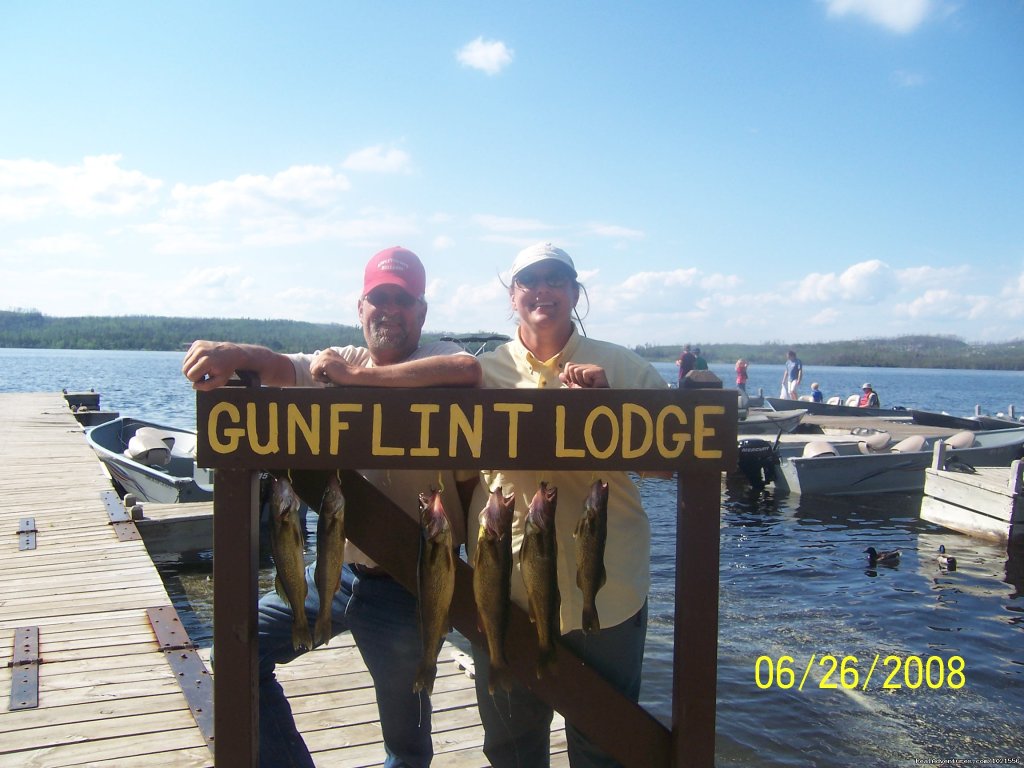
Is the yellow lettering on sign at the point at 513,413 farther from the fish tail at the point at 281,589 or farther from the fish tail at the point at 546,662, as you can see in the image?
A: the fish tail at the point at 281,589

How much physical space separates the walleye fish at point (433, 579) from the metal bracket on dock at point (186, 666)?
196 cm

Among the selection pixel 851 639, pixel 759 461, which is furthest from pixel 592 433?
pixel 759 461

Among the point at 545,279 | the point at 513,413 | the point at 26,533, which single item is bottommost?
the point at 26,533

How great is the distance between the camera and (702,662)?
2525 millimetres

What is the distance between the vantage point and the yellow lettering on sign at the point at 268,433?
244 centimetres

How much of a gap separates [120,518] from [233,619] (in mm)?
7215

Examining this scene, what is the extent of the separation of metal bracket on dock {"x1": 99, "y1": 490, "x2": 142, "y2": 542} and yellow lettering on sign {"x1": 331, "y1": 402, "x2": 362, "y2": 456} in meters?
6.51

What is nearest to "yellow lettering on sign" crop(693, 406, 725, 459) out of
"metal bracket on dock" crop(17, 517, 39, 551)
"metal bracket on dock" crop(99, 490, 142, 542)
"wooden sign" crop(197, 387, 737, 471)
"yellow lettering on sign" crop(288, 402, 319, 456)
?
"wooden sign" crop(197, 387, 737, 471)

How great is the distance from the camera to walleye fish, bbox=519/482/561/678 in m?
2.39

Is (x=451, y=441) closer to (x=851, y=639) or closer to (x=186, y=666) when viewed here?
(x=186, y=666)

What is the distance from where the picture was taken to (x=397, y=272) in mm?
3055

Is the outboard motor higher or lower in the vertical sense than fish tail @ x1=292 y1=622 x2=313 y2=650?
lower

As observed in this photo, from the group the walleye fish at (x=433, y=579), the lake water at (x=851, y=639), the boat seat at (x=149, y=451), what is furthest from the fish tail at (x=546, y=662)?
the boat seat at (x=149, y=451)

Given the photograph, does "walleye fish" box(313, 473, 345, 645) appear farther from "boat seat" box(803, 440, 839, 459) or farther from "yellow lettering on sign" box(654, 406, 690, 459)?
"boat seat" box(803, 440, 839, 459)
